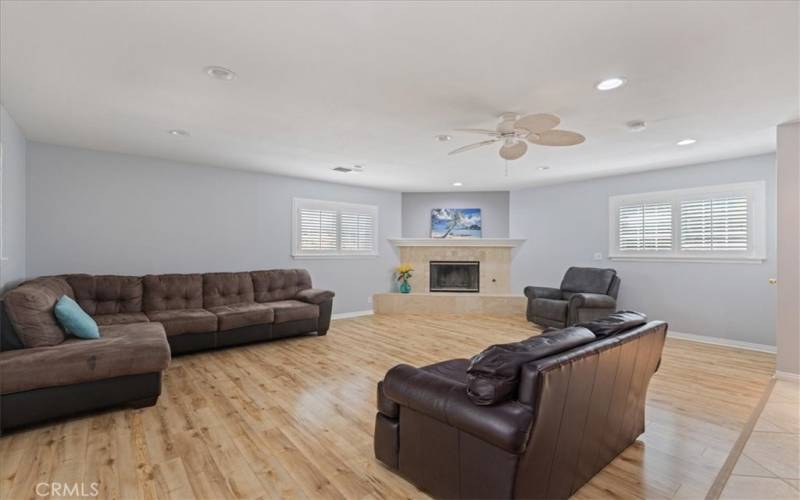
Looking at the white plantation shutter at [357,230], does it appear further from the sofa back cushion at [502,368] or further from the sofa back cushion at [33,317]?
the sofa back cushion at [502,368]

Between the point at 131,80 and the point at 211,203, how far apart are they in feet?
9.90

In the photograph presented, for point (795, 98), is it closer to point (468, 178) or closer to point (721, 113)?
point (721, 113)

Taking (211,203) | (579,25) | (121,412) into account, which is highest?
(579,25)

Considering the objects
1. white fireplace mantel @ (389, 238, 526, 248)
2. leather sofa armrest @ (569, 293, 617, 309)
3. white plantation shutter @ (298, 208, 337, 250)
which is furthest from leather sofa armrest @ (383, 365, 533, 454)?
white fireplace mantel @ (389, 238, 526, 248)

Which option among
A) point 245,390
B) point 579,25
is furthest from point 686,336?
point 245,390

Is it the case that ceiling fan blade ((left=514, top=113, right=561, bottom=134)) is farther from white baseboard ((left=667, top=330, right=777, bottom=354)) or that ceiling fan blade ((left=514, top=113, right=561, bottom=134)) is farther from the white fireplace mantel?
the white fireplace mantel

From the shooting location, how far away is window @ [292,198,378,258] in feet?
21.8

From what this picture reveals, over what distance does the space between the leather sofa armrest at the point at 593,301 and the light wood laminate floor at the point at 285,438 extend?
1.21 metres

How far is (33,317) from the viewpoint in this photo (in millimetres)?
2875

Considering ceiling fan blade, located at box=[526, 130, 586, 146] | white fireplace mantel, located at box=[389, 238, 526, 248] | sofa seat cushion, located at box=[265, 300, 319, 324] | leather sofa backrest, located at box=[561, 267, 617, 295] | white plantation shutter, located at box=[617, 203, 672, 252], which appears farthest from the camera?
white fireplace mantel, located at box=[389, 238, 526, 248]

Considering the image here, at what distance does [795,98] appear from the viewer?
3066 millimetres

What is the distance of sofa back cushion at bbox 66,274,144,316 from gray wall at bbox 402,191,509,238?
501cm

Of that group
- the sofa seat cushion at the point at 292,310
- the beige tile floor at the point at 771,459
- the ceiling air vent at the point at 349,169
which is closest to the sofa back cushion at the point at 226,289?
the sofa seat cushion at the point at 292,310

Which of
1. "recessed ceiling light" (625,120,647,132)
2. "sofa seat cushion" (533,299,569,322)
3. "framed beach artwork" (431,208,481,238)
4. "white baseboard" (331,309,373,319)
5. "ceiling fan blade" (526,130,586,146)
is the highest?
"recessed ceiling light" (625,120,647,132)
